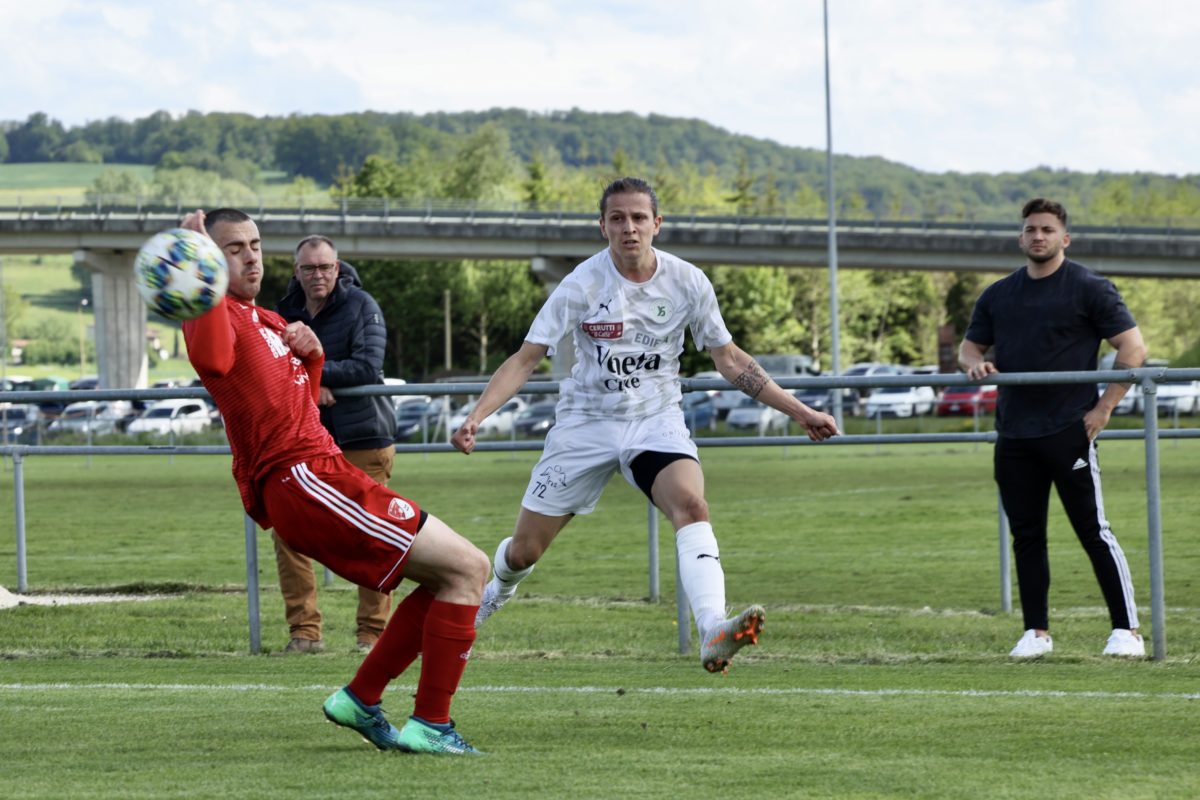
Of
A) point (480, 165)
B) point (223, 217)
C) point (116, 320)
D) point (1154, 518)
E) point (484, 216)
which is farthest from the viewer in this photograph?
point (480, 165)

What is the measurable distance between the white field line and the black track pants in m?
1.67

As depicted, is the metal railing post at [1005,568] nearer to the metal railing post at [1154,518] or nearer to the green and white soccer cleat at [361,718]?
the metal railing post at [1154,518]

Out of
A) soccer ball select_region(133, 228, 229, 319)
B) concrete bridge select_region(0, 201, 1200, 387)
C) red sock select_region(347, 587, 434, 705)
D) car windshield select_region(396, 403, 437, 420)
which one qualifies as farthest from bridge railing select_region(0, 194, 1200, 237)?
soccer ball select_region(133, 228, 229, 319)

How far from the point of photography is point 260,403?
5430 mm

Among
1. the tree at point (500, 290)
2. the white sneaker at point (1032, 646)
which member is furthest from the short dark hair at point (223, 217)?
the tree at point (500, 290)

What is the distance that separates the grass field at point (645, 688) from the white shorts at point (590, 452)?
81 centimetres

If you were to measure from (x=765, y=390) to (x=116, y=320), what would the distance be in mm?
68991

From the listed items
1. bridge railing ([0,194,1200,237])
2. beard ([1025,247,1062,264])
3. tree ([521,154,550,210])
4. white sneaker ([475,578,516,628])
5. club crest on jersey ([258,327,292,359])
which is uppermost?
tree ([521,154,550,210])

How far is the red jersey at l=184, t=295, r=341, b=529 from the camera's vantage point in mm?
5402

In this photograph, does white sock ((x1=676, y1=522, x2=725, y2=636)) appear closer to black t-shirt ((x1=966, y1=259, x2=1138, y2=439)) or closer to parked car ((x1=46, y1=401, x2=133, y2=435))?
black t-shirt ((x1=966, y1=259, x2=1138, y2=439))

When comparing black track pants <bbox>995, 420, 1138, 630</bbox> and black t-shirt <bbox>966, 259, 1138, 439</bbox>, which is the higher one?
black t-shirt <bbox>966, 259, 1138, 439</bbox>

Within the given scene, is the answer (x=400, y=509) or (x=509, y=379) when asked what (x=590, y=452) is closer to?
(x=509, y=379)

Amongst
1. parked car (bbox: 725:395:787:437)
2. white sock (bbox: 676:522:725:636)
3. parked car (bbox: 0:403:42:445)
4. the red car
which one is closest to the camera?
white sock (bbox: 676:522:725:636)

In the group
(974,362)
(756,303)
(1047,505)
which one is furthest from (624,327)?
(756,303)
